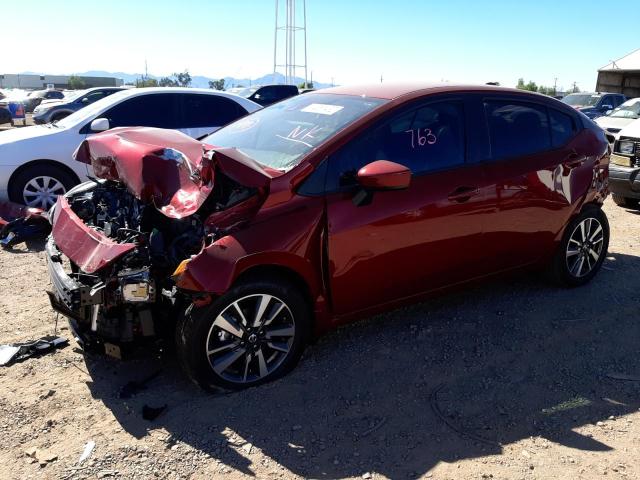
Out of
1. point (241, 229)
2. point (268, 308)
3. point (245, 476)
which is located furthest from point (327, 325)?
point (245, 476)

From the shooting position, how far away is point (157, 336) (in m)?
3.16

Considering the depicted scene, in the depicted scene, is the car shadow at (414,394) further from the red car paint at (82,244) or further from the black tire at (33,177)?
the black tire at (33,177)

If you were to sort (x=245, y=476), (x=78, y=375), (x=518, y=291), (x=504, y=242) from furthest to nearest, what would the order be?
(x=518, y=291)
(x=504, y=242)
(x=78, y=375)
(x=245, y=476)

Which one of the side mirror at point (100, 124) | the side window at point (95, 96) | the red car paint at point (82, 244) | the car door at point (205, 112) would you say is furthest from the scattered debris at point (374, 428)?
the side window at point (95, 96)

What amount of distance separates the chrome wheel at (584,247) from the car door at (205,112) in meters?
4.95

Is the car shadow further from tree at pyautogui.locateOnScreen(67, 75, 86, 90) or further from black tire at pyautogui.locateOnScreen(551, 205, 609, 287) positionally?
tree at pyautogui.locateOnScreen(67, 75, 86, 90)

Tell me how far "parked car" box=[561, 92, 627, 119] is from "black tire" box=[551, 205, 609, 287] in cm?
1724

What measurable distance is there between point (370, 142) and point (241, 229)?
1046mm

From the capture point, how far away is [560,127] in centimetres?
461

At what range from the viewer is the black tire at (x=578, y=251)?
15.5ft

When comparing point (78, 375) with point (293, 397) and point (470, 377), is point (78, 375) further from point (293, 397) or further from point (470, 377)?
point (470, 377)

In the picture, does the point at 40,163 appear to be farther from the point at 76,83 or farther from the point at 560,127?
the point at 76,83

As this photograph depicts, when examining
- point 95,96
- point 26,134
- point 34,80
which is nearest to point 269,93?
point 95,96

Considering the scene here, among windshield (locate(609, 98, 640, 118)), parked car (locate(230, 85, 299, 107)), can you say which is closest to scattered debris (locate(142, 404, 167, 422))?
windshield (locate(609, 98, 640, 118))
